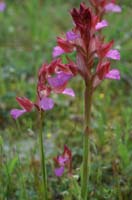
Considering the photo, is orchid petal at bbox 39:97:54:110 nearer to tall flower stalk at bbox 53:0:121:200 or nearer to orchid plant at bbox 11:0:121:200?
orchid plant at bbox 11:0:121:200

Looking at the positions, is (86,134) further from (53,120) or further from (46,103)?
(53,120)

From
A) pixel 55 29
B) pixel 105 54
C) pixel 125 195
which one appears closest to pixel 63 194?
pixel 125 195

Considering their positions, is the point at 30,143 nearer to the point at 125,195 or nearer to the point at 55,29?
the point at 125,195

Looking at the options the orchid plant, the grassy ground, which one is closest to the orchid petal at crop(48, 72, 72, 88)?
the orchid plant

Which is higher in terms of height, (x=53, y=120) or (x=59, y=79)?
(x=59, y=79)

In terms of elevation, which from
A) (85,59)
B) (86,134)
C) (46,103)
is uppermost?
(85,59)

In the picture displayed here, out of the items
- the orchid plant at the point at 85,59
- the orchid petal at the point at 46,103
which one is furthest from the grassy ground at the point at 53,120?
the orchid plant at the point at 85,59

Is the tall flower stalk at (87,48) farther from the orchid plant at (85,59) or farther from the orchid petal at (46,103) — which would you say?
the orchid petal at (46,103)

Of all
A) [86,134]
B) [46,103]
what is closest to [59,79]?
[46,103]
